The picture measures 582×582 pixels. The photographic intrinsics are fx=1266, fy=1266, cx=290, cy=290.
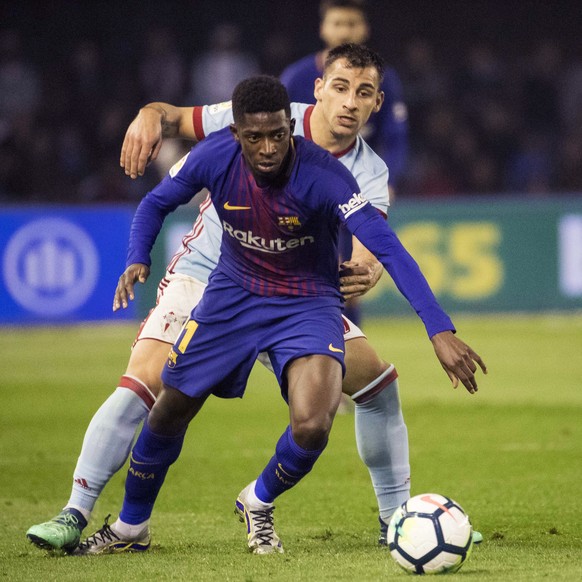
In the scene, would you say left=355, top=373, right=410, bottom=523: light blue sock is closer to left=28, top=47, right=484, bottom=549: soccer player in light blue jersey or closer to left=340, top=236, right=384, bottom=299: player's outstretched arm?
left=28, top=47, right=484, bottom=549: soccer player in light blue jersey

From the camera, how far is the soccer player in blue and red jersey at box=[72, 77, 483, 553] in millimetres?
4836

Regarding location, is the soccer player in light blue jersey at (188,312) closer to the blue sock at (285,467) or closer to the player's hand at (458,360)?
the blue sock at (285,467)

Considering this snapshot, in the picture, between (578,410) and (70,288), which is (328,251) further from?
(70,288)

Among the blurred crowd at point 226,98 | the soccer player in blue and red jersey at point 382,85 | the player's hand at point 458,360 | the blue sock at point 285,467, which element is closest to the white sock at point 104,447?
the blue sock at point 285,467

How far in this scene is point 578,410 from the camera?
382 inches

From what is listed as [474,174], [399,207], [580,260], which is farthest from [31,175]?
[580,260]

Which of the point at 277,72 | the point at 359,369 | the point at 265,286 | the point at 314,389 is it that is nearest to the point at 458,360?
the point at 314,389

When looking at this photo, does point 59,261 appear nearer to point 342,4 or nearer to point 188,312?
point 342,4

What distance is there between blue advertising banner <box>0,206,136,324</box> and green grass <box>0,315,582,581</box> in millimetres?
1381

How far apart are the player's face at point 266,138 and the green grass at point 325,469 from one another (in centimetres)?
152

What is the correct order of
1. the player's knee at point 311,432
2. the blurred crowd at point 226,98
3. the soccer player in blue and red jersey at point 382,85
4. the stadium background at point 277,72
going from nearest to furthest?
the player's knee at point 311,432, the soccer player in blue and red jersey at point 382,85, the stadium background at point 277,72, the blurred crowd at point 226,98

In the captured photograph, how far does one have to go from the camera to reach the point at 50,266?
15312mm

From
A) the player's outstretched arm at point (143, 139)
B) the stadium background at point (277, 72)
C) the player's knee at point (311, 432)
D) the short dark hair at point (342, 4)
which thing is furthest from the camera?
the stadium background at point (277, 72)

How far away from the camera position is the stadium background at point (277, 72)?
1556cm
